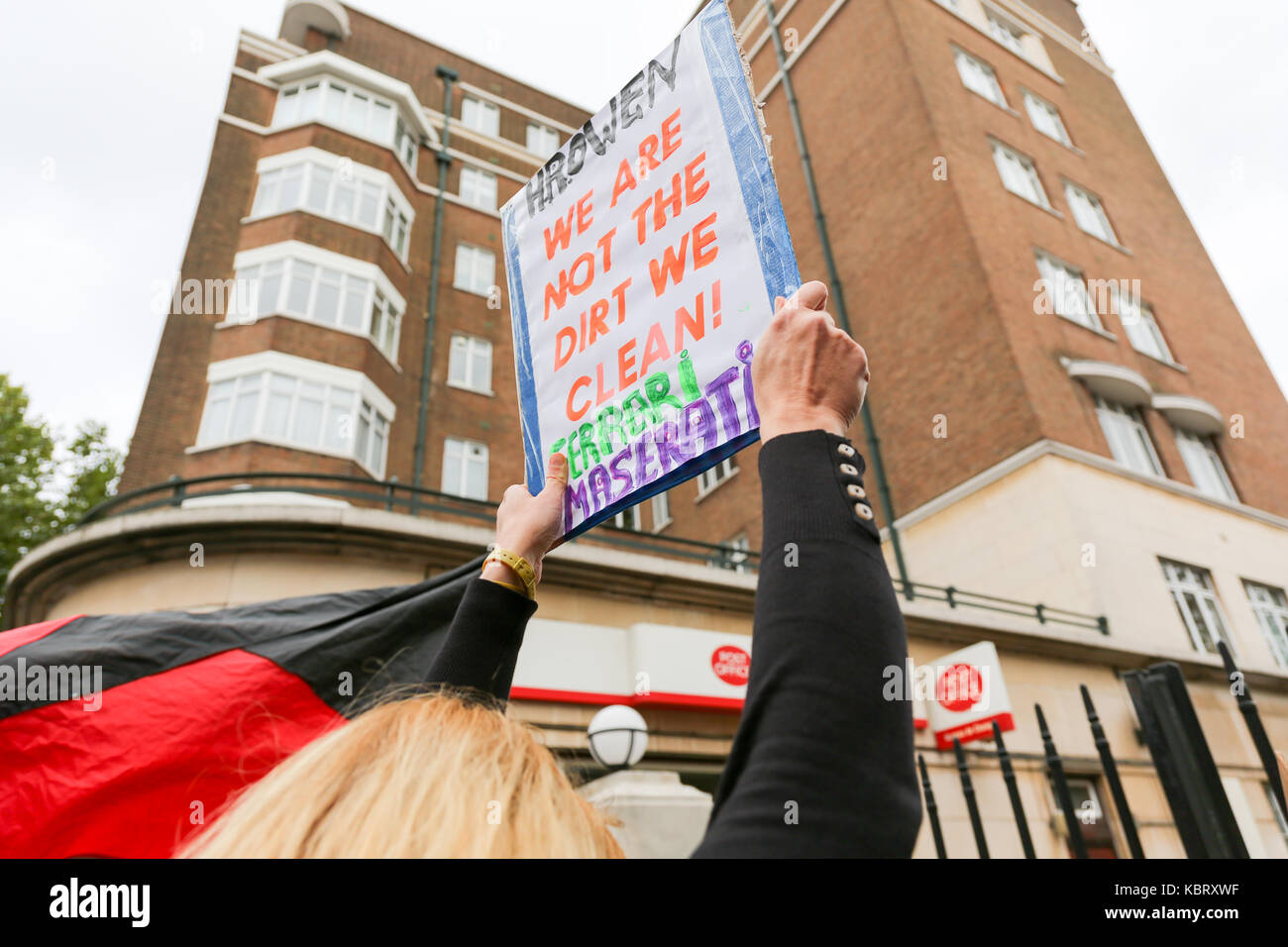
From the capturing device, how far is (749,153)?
2414 mm

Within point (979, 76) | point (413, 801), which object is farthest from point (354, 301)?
point (413, 801)

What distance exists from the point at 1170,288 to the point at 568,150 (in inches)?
949

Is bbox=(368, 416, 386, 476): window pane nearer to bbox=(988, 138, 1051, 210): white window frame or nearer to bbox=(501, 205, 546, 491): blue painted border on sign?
bbox=(501, 205, 546, 491): blue painted border on sign

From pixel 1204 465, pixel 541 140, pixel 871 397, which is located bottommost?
pixel 1204 465

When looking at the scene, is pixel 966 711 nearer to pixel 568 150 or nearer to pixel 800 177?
pixel 568 150

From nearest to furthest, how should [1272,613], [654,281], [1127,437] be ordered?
[654,281] < [1272,613] < [1127,437]

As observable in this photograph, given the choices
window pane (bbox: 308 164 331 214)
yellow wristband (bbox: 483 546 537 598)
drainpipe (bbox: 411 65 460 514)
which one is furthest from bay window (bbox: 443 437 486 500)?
yellow wristband (bbox: 483 546 537 598)

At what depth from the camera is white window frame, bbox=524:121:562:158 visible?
87.9 ft

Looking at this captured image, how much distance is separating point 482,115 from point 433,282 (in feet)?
30.3

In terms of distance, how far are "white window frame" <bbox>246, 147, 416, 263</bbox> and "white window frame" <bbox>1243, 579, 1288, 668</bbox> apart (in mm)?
21116

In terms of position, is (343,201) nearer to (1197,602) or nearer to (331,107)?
(331,107)

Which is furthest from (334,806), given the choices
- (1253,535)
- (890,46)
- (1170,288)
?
(1170,288)

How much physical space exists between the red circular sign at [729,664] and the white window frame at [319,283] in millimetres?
11126

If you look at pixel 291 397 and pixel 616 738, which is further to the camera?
pixel 291 397
